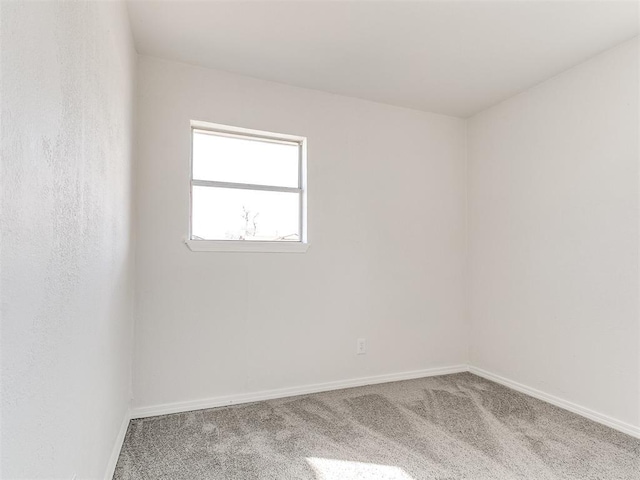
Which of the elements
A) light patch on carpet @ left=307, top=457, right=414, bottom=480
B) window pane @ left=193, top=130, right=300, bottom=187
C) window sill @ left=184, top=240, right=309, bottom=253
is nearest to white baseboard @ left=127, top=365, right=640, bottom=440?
light patch on carpet @ left=307, top=457, right=414, bottom=480

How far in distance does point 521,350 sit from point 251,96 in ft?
9.91

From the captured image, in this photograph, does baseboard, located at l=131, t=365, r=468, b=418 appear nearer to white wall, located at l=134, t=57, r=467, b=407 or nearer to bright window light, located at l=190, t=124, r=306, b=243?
white wall, located at l=134, t=57, r=467, b=407

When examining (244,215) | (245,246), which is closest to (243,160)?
(244,215)

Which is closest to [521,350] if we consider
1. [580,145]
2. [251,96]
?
[580,145]

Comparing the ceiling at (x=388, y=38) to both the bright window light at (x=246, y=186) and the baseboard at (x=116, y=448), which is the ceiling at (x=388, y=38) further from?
the baseboard at (x=116, y=448)

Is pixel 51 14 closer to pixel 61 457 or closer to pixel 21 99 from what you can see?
pixel 21 99

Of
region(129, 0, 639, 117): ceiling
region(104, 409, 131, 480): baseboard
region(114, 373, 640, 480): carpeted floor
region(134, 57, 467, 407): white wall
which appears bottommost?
region(114, 373, 640, 480): carpeted floor

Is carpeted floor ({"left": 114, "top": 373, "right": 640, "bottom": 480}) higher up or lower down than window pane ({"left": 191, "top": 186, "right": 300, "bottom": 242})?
lower down

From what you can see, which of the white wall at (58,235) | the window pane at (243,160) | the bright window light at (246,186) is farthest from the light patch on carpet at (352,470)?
the window pane at (243,160)

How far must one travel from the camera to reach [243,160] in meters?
2.94

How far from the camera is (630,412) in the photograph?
7.64ft

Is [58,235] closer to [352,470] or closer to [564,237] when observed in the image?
[352,470]

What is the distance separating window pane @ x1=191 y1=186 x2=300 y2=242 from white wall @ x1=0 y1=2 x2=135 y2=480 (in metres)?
0.95

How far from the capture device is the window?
2.79 metres
